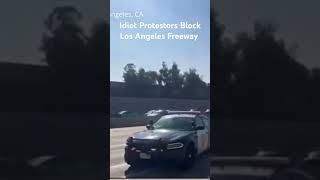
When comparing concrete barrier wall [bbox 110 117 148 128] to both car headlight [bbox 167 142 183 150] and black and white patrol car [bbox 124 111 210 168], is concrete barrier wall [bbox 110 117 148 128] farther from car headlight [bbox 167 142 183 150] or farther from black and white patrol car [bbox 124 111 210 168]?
car headlight [bbox 167 142 183 150]

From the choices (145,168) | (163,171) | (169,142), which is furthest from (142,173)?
(169,142)

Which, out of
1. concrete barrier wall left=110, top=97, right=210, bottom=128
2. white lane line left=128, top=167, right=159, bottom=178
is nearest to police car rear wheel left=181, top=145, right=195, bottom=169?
white lane line left=128, top=167, right=159, bottom=178

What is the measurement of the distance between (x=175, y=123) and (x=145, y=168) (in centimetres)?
44

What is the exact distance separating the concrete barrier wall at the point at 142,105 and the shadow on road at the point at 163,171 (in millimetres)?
354

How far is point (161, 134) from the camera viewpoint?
379 centimetres

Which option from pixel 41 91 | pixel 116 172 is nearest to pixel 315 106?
pixel 116 172

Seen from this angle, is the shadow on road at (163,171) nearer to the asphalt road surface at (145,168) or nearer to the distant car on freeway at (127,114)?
the asphalt road surface at (145,168)

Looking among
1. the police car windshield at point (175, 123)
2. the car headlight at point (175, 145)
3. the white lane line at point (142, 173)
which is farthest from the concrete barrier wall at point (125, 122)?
the white lane line at point (142, 173)

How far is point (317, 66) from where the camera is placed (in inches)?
147

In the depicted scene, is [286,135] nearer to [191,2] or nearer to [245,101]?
[245,101]

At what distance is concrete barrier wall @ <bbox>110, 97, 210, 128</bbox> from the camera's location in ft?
12.3

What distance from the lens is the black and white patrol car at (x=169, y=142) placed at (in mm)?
3764

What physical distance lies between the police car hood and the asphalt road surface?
5 cm

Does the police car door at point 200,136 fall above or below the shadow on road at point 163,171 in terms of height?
above
